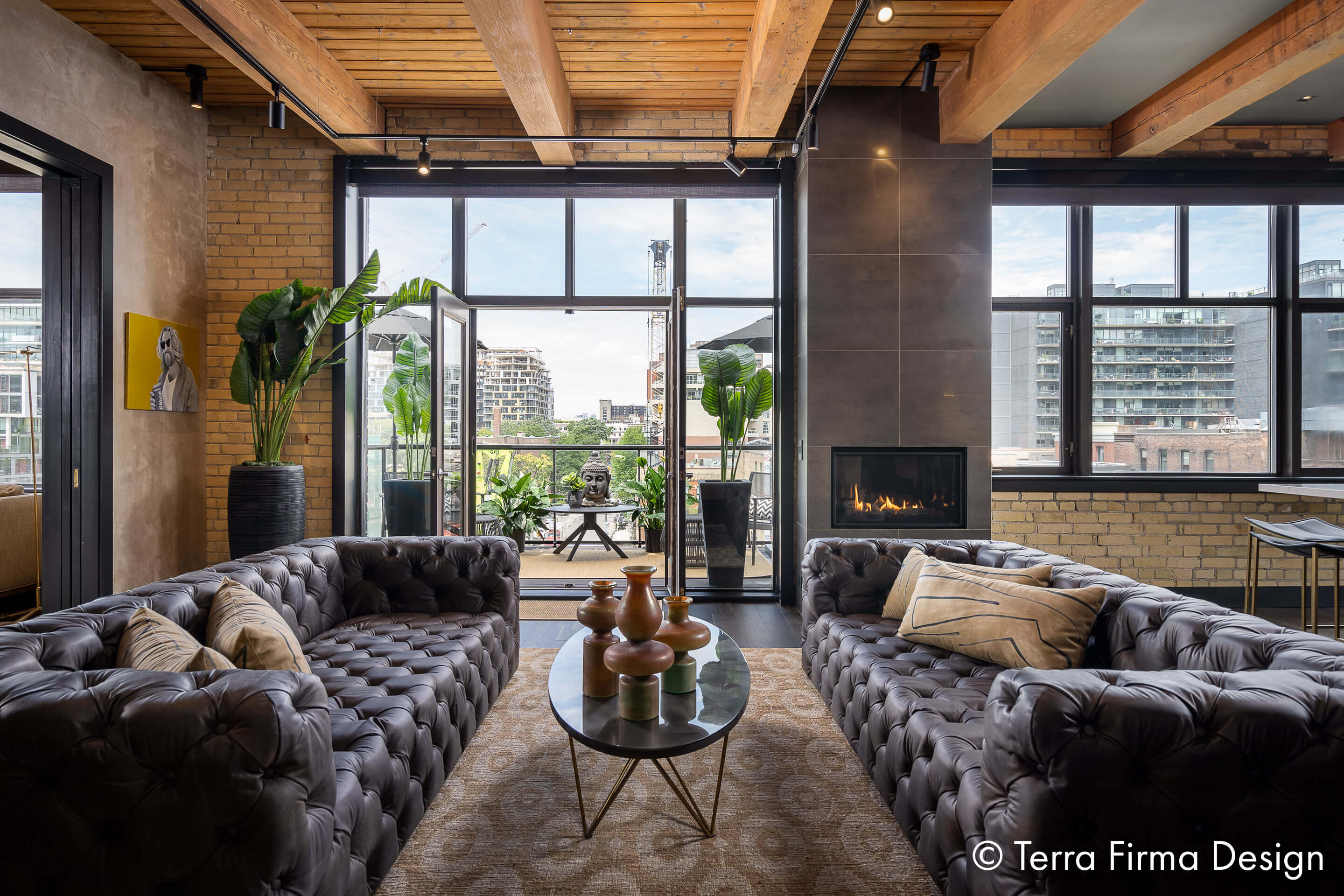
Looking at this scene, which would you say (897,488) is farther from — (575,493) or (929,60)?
(575,493)

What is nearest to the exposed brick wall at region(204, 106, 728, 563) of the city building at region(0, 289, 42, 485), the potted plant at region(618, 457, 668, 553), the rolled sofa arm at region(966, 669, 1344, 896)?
Answer: the city building at region(0, 289, 42, 485)

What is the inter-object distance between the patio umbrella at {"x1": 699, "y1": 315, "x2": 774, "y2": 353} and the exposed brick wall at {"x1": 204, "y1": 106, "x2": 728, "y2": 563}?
4.15 feet

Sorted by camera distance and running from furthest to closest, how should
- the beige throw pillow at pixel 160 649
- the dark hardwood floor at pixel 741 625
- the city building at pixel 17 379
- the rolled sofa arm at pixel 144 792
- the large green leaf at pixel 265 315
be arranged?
the city building at pixel 17 379 < the large green leaf at pixel 265 315 < the dark hardwood floor at pixel 741 625 < the beige throw pillow at pixel 160 649 < the rolled sofa arm at pixel 144 792

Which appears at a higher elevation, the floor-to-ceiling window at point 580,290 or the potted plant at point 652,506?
the floor-to-ceiling window at point 580,290

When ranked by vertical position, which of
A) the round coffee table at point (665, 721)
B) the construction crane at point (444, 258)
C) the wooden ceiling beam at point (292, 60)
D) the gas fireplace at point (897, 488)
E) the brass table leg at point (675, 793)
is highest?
the wooden ceiling beam at point (292, 60)

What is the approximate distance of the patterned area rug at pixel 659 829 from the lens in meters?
1.59

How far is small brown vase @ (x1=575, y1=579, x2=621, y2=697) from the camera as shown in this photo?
178 cm

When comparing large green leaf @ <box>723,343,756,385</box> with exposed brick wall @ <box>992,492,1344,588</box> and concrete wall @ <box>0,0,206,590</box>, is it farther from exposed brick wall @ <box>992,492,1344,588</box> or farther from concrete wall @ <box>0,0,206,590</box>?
concrete wall @ <box>0,0,206,590</box>

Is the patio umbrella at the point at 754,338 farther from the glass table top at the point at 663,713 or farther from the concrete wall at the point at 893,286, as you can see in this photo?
the glass table top at the point at 663,713

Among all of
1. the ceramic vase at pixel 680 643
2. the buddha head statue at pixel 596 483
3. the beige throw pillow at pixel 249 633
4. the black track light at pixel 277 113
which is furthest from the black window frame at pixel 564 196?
the beige throw pillow at pixel 249 633

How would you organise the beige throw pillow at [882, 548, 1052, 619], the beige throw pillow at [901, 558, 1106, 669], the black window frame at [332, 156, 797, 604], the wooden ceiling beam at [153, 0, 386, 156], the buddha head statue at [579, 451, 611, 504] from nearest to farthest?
the beige throw pillow at [901, 558, 1106, 669]
the beige throw pillow at [882, 548, 1052, 619]
the wooden ceiling beam at [153, 0, 386, 156]
the black window frame at [332, 156, 797, 604]
the buddha head statue at [579, 451, 611, 504]

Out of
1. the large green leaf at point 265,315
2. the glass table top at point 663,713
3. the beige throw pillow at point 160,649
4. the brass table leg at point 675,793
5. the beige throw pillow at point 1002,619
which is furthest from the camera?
the large green leaf at point 265,315

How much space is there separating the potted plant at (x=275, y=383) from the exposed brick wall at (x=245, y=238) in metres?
0.38

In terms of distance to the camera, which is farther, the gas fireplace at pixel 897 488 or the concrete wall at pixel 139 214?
the gas fireplace at pixel 897 488
